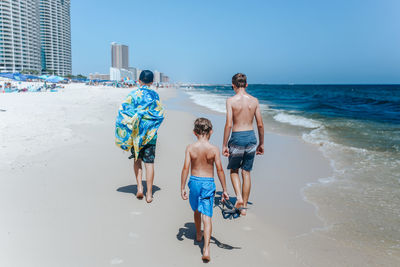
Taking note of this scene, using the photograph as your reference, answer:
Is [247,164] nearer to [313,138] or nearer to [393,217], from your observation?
[393,217]

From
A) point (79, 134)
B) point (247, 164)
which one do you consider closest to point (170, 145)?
point (79, 134)

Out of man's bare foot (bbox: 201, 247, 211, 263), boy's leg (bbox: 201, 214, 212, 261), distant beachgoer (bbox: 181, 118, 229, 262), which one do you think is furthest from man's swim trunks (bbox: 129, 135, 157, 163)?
man's bare foot (bbox: 201, 247, 211, 263)

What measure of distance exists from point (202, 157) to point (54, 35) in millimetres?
154789

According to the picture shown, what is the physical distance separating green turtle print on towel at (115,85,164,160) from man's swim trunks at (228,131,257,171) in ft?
3.41

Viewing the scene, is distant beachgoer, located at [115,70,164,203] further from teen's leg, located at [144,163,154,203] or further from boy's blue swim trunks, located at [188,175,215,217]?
boy's blue swim trunks, located at [188,175,215,217]

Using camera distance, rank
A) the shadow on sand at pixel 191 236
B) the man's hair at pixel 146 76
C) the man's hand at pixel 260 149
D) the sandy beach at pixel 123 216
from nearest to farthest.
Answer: the sandy beach at pixel 123 216, the shadow on sand at pixel 191 236, the man's hand at pixel 260 149, the man's hair at pixel 146 76

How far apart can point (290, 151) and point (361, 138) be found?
3918 millimetres

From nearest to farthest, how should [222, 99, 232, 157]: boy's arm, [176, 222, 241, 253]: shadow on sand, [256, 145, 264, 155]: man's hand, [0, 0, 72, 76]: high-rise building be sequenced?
[176, 222, 241, 253]: shadow on sand, [222, 99, 232, 157]: boy's arm, [256, 145, 264, 155]: man's hand, [0, 0, 72, 76]: high-rise building

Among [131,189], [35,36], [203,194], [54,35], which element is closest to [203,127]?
[203,194]

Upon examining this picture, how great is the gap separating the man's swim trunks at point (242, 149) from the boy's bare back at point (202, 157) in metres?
0.88

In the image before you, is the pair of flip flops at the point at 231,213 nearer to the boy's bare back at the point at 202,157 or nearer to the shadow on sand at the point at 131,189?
the boy's bare back at the point at 202,157

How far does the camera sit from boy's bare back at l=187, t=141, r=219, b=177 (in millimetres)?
2551

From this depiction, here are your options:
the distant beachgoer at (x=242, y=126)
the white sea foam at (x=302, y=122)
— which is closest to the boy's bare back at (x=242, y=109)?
the distant beachgoer at (x=242, y=126)

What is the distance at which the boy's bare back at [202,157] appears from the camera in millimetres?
2551
